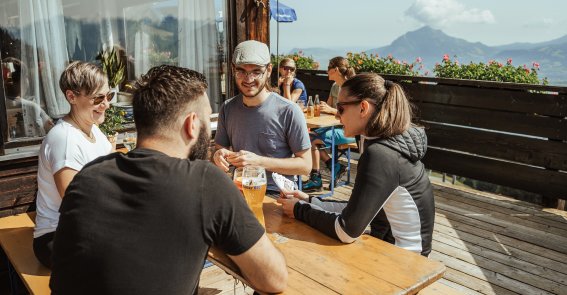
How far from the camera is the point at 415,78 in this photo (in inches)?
261

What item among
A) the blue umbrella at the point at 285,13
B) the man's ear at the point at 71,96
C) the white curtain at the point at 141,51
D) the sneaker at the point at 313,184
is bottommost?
the sneaker at the point at 313,184

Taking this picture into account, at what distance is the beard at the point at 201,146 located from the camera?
Answer: 1.44 meters

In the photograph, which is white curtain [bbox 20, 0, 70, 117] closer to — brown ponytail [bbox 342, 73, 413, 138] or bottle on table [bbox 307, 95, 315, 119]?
brown ponytail [bbox 342, 73, 413, 138]

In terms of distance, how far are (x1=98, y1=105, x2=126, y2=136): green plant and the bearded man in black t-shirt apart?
251 centimetres

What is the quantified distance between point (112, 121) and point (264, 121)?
1555 millimetres

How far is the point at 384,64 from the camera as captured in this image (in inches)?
317

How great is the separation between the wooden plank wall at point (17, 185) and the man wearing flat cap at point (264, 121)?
161 cm

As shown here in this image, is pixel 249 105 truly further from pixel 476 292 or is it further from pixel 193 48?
pixel 476 292

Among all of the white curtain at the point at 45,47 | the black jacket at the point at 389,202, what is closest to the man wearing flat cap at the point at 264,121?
the black jacket at the point at 389,202

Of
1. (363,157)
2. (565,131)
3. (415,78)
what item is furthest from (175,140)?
(415,78)

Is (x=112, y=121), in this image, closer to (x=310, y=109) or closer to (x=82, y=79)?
(x=82, y=79)

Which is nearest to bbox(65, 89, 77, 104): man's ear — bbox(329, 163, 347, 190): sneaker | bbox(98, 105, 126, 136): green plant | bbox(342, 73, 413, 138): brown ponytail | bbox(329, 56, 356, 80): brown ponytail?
bbox(98, 105, 126, 136): green plant

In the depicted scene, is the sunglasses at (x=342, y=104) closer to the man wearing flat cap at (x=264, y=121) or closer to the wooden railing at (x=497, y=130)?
the man wearing flat cap at (x=264, y=121)

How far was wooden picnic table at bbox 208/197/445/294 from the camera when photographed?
4.96 feet
